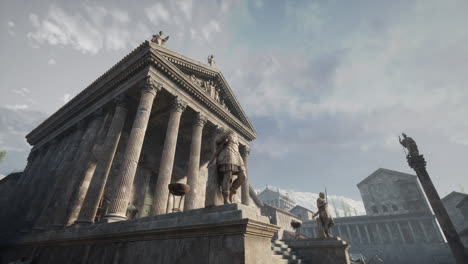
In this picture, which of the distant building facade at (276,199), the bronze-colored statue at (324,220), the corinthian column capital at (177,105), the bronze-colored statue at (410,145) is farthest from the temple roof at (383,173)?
the corinthian column capital at (177,105)

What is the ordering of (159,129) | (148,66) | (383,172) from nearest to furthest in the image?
(148,66) < (159,129) < (383,172)

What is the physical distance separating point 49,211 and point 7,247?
2.63m

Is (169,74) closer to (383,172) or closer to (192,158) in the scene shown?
(192,158)

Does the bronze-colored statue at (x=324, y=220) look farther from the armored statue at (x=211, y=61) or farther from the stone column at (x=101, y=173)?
the armored statue at (x=211, y=61)

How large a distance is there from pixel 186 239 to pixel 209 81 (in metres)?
13.1

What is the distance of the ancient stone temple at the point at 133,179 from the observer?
4113 millimetres

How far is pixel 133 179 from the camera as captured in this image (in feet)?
32.2

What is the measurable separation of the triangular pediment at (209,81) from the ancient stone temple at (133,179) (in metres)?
0.08

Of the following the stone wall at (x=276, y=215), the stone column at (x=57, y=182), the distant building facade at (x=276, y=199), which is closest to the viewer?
the stone column at (x=57, y=182)

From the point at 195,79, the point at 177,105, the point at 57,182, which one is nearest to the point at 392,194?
the point at 195,79

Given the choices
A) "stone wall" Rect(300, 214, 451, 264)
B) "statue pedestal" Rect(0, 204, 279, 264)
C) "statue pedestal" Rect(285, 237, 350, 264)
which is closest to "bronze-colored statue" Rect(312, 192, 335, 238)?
"statue pedestal" Rect(285, 237, 350, 264)

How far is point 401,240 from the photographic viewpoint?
105ft

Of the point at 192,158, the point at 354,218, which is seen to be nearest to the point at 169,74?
the point at 192,158

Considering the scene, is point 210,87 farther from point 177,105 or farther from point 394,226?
point 394,226
